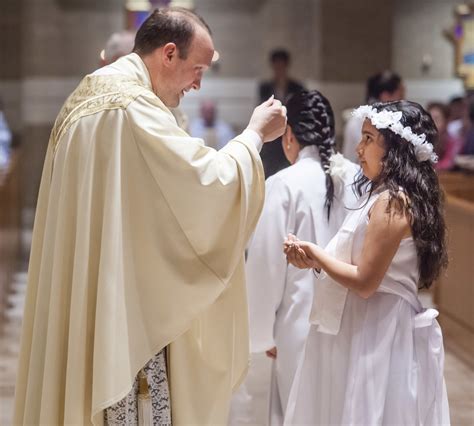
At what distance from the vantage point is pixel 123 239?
11.5 feet

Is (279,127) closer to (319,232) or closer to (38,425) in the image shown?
(319,232)

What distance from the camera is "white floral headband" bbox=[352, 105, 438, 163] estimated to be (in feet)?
12.2

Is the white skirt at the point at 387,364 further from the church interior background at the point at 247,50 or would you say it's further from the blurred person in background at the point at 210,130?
the blurred person in background at the point at 210,130

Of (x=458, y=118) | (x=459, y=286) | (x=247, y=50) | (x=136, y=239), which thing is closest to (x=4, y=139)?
(x=247, y=50)

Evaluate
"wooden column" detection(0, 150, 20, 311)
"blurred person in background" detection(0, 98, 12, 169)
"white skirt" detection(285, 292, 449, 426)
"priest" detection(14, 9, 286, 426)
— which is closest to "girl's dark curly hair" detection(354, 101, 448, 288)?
"white skirt" detection(285, 292, 449, 426)

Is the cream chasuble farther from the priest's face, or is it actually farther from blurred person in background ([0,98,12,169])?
blurred person in background ([0,98,12,169])

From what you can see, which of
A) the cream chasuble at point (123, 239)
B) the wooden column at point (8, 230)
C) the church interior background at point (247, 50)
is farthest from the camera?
the church interior background at point (247, 50)

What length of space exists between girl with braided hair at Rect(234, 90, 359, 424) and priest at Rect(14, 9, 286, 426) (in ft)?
2.59

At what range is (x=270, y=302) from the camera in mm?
4543

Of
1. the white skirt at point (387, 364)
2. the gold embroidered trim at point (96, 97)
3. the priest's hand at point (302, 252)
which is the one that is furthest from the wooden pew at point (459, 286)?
the gold embroidered trim at point (96, 97)

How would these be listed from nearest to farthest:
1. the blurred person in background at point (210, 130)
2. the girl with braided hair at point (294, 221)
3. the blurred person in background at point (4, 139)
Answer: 1. the girl with braided hair at point (294, 221)
2. the blurred person in background at point (4, 139)
3. the blurred person in background at point (210, 130)

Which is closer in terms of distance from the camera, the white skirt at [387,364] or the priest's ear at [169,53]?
the priest's ear at [169,53]

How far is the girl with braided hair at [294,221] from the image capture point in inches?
176

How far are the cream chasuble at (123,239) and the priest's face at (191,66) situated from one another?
3.9 inches
